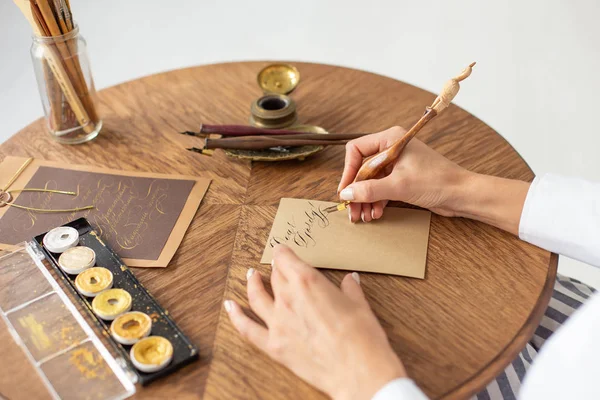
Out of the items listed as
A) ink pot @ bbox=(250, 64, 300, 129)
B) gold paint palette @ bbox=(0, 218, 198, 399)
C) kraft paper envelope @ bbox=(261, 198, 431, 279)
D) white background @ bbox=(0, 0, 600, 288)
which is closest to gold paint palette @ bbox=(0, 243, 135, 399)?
gold paint palette @ bbox=(0, 218, 198, 399)

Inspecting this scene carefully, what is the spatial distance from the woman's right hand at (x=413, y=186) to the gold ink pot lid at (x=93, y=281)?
0.40 meters

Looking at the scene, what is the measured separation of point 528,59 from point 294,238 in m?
2.21

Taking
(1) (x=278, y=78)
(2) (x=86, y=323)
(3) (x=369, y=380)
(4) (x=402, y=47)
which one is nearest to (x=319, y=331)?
(3) (x=369, y=380)

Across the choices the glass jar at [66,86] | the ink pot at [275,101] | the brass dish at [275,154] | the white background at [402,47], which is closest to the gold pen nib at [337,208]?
the brass dish at [275,154]

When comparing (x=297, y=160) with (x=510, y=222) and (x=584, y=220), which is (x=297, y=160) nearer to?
(x=510, y=222)

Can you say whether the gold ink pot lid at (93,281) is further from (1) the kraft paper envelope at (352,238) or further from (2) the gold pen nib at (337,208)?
(2) the gold pen nib at (337,208)

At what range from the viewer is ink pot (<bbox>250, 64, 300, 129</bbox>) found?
129 centimetres

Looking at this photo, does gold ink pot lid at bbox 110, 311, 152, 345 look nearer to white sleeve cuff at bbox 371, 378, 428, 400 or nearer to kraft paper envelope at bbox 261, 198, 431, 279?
kraft paper envelope at bbox 261, 198, 431, 279

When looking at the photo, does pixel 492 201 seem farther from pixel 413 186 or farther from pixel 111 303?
pixel 111 303

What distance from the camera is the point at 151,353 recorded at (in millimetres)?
873

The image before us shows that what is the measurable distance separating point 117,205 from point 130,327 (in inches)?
12.2

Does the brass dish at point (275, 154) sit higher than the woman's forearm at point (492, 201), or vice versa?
the woman's forearm at point (492, 201)

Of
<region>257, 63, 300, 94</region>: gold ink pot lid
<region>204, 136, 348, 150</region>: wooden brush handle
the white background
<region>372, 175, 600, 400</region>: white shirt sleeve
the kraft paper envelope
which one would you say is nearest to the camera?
<region>372, 175, 600, 400</region>: white shirt sleeve

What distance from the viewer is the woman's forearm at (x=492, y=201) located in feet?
3.51
